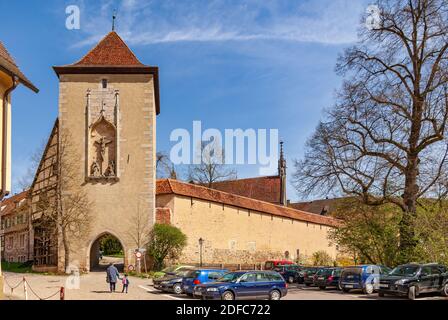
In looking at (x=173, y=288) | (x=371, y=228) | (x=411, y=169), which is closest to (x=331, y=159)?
(x=411, y=169)

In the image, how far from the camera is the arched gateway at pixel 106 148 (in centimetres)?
3928

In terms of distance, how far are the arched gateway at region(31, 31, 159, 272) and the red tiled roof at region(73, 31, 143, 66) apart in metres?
0.07

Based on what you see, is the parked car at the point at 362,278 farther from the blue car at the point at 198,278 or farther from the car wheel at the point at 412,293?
the blue car at the point at 198,278

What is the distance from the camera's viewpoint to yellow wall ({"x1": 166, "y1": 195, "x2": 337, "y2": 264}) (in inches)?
1665

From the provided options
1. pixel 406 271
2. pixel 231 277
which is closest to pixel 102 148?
pixel 231 277

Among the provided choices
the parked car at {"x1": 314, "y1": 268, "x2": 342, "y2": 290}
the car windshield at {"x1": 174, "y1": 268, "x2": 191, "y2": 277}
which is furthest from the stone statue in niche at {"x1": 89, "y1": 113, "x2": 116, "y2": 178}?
the parked car at {"x1": 314, "y1": 268, "x2": 342, "y2": 290}

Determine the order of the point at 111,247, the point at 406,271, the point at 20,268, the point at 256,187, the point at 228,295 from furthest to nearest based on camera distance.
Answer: the point at 256,187 < the point at 111,247 < the point at 20,268 < the point at 406,271 < the point at 228,295

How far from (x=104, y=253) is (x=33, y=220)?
66.5 ft

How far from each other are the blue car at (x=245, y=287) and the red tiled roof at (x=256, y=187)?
5552cm

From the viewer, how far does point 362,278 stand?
2564 cm

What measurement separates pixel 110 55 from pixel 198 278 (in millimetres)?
22199

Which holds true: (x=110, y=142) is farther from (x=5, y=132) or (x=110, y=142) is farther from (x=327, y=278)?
(x=5, y=132)

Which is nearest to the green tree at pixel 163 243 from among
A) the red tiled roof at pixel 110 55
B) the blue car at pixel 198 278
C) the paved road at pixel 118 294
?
the paved road at pixel 118 294
